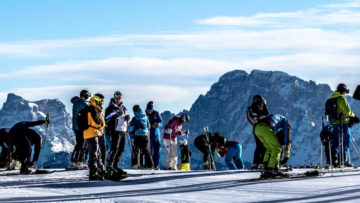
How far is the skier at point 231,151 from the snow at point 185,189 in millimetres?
3886

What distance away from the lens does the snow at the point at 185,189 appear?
10883 millimetres

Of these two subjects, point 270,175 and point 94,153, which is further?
point 94,153

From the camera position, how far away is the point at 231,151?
2011 centimetres

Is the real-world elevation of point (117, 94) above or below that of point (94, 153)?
above

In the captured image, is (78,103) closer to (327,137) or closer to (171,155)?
(171,155)

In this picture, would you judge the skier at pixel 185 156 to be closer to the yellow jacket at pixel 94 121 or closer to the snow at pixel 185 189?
the snow at pixel 185 189

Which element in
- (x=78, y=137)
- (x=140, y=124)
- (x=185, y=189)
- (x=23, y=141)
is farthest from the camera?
(x=140, y=124)

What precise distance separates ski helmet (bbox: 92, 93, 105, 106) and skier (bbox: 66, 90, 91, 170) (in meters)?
2.02

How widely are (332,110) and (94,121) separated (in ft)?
23.6

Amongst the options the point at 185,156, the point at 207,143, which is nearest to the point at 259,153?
the point at 207,143

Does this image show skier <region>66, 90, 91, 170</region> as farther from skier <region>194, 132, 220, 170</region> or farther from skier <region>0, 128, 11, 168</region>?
skier <region>194, 132, 220, 170</region>

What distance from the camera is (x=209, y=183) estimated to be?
1362cm

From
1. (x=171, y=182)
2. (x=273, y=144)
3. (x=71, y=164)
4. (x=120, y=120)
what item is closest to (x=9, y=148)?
(x=71, y=164)

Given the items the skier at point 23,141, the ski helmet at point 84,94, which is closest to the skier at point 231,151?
the ski helmet at point 84,94
